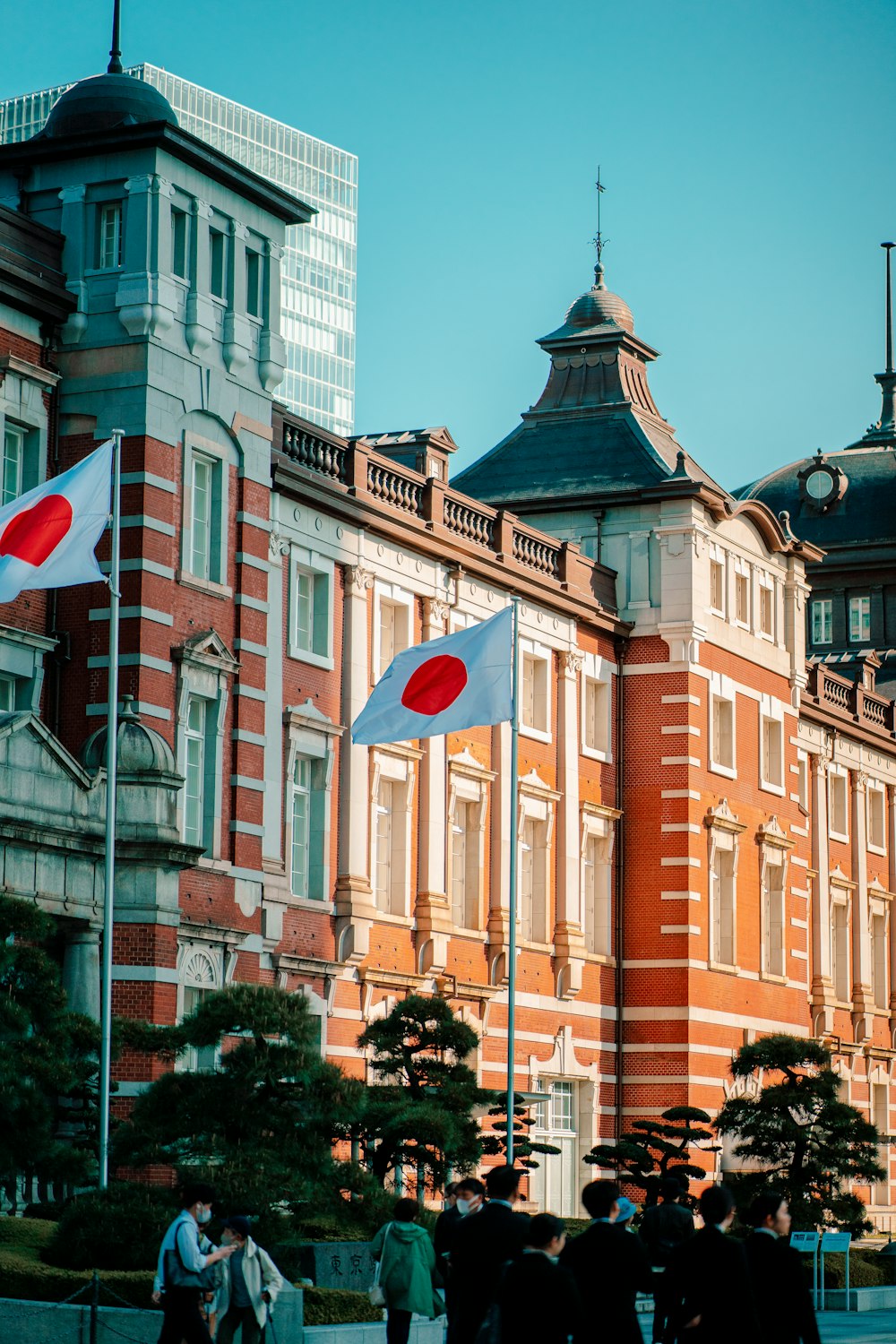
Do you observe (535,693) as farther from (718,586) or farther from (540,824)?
(718,586)

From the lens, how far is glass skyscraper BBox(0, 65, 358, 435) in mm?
140500

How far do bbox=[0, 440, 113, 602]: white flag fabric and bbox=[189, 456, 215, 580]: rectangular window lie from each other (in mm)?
7325

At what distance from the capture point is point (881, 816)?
66250 millimetres

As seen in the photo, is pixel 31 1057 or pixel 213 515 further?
pixel 213 515

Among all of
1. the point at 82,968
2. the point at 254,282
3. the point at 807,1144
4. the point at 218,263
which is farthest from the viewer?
the point at 807,1144

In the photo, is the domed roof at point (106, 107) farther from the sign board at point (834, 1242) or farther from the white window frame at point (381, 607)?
the sign board at point (834, 1242)

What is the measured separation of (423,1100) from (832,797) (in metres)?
33.8

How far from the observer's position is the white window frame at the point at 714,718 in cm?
5159

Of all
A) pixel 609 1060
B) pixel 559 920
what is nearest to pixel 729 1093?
pixel 609 1060

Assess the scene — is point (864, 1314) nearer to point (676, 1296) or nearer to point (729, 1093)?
point (729, 1093)

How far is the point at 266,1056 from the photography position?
23.2 metres

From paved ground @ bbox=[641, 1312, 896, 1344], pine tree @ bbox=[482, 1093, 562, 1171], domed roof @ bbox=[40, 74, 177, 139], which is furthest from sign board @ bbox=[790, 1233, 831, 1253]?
domed roof @ bbox=[40, 74, 177, 139]

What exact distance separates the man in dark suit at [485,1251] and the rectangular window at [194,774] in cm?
1863

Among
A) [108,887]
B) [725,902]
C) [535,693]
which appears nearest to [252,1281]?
[108,887]
